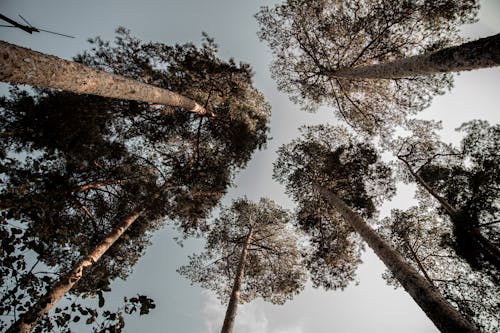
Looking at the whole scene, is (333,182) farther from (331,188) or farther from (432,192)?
(432,192)

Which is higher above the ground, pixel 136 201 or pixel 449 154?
pixel 449 154

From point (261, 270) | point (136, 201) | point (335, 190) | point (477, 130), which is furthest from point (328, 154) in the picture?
point (136, 201)

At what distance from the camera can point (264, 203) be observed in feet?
51.9

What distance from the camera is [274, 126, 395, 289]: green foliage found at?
35.9 feet

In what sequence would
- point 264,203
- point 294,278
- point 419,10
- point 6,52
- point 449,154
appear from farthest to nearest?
point 264,203 → point 294,278 → point 449,154 → point 419,10 → point 6,52

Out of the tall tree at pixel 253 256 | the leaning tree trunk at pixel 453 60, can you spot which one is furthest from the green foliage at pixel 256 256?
the leaning tree trunk at pixel 453 60

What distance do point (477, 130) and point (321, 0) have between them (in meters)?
7.17

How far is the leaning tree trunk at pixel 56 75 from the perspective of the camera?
8.91 ft

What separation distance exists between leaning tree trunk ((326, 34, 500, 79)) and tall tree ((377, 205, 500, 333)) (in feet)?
20.9

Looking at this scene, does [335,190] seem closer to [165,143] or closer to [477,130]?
[477,130]

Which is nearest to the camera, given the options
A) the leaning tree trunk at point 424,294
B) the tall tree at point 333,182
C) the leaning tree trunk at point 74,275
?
the leaning tree trunk at point 74,275

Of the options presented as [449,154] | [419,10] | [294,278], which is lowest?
[294,278]

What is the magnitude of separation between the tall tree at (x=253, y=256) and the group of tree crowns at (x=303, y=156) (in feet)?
0.36

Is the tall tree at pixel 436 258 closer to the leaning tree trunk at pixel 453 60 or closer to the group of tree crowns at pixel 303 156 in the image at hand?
the group of tree crowns at pixel 303 156
